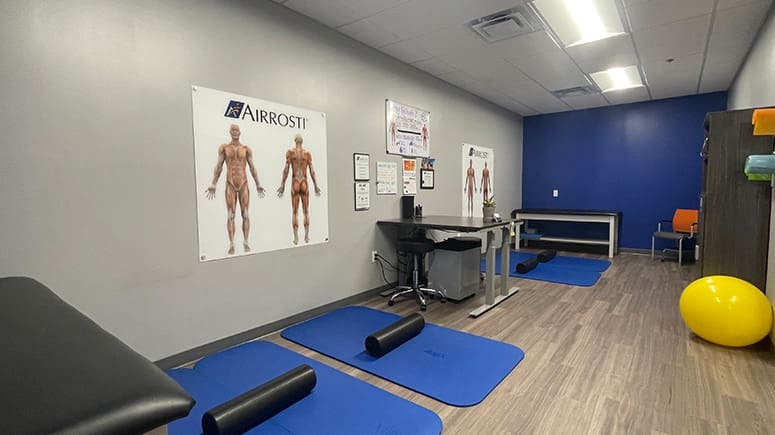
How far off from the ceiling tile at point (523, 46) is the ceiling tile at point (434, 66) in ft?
1.89

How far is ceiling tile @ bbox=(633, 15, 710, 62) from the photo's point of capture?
3.15 meters

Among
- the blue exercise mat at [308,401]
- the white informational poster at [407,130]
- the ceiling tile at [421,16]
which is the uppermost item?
the ceiling tile at [421,16]

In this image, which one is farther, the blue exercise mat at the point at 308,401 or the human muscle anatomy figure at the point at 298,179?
the human muscle anatomy figure at the point at 298,179

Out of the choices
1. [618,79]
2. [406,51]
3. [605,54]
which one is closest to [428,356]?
[406,51]

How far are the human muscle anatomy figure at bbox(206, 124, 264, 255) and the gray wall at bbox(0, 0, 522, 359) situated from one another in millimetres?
188

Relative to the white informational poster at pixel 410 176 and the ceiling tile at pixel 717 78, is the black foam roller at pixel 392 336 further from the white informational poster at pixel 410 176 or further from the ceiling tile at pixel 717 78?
the ceiling tile at pixel 717 78

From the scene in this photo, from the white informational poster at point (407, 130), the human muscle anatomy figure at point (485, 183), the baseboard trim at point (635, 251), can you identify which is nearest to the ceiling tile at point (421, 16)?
the white informational poster at point (407, 130)

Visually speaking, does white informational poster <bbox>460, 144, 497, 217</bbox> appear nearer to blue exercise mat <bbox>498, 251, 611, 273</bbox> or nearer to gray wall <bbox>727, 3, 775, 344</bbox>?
blue exercise mat <bbox>498, 251, 611, 273</bbox>

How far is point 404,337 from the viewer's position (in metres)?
2.63

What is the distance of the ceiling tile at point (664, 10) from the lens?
2.78m

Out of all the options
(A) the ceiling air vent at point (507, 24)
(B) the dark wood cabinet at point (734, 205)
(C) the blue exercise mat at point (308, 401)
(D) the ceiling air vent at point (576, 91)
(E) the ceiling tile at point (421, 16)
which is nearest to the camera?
(C) the blue exercise mat at point (308, 401)

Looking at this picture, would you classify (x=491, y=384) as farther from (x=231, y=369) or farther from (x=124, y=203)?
(x=124, y=203)

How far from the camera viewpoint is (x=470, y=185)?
5.46m

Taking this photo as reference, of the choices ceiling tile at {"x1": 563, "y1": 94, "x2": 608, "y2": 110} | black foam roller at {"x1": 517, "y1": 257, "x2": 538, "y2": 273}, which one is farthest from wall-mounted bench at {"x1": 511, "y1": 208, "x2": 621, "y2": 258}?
ceiling tile at {"x1": 563, "y1": 94, "x2": 608, "y2": 110}
